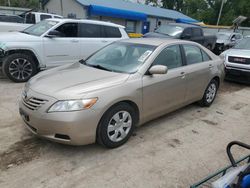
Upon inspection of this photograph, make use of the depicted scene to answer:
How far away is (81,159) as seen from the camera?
10.0 ft

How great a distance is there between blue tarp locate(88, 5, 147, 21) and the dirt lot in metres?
16.9

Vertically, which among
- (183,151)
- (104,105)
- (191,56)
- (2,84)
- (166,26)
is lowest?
(183,151)

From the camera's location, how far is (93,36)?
754cm

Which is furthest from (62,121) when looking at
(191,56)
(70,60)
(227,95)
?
(227,95)

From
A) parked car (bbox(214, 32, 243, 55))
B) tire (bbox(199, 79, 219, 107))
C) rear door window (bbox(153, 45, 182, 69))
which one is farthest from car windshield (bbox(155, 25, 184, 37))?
rear door window (bbox(153, 45, 182, 69))

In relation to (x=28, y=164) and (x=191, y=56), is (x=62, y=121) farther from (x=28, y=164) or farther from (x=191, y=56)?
(x=191, y=56)

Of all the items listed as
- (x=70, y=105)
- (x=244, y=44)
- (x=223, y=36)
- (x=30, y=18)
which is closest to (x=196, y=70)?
→ (x=70, y=105)

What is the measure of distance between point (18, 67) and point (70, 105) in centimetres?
413

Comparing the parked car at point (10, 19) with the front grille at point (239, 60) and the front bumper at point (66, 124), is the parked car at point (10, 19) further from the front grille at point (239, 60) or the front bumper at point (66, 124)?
the front bumper at point (66, 124)

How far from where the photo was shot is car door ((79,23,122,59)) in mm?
7253

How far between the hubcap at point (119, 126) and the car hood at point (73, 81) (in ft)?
1.52

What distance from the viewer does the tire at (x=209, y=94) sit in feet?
16.7

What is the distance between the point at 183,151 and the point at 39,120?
2052 millimetres

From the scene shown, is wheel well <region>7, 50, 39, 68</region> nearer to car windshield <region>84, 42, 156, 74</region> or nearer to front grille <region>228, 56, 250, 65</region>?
car windshield <region>84, 42, 156, 74</region>
